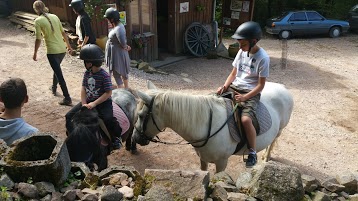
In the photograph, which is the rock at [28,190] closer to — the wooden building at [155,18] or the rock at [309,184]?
the rock at [309,184]

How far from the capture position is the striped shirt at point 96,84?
15.1ft

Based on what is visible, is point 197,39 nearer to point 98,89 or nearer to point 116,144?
point 98,89

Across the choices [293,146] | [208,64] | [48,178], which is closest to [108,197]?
[48,178]

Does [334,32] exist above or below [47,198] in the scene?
below

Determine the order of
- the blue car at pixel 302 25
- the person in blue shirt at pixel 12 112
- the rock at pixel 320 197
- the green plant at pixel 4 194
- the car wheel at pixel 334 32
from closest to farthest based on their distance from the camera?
1. the green plant at pixel 4 194
2. the rock at pixel 320 197
3. the person in blue shirt at pixel 12 112
4. the blue car at pixel 302 25
5. the car wheel at pixel 334 32

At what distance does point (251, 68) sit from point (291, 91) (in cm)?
620

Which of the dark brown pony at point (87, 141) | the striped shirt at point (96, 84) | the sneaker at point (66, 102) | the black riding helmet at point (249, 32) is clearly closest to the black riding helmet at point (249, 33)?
the black riding helmet at point (249, 32)

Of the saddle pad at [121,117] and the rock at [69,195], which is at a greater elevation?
the rock at [69,195]

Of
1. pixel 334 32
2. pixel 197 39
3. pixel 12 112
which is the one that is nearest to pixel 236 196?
pixel 12 112

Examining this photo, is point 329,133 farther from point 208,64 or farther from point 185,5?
point 185,5

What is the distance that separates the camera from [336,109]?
8.93 meters

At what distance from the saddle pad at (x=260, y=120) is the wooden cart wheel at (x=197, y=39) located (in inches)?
371

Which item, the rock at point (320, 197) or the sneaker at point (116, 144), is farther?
the sneaker at point (116, 144)

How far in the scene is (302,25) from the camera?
18328mm
